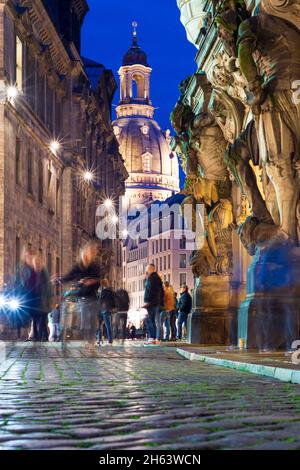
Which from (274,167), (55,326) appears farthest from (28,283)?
(55,326)

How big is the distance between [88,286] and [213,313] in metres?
4.39

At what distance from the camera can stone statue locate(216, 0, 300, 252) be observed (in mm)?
13078

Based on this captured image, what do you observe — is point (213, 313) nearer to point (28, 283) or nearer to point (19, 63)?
point (28, 283)

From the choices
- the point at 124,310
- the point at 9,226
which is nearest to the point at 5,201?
the point at 9,226

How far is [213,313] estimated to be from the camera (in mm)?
20016

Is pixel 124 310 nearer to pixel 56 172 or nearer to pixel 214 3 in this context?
pixel 214 3

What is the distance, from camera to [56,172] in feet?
176

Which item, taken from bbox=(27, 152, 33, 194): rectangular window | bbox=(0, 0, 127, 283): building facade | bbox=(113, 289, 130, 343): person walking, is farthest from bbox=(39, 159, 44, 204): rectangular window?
bbox=(113, 289, 130, 343): person walking

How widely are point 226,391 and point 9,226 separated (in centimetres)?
3109

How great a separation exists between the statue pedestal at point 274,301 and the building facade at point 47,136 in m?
24.0

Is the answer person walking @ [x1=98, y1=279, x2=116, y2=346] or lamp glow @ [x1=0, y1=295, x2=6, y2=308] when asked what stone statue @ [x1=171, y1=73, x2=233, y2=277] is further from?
lamp glow @ [x1=0, y1=295, x2=6, y2=308]

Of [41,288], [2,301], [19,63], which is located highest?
[19,63]

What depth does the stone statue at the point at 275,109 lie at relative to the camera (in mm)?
13078

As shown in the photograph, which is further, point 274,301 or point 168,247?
point 168,247
